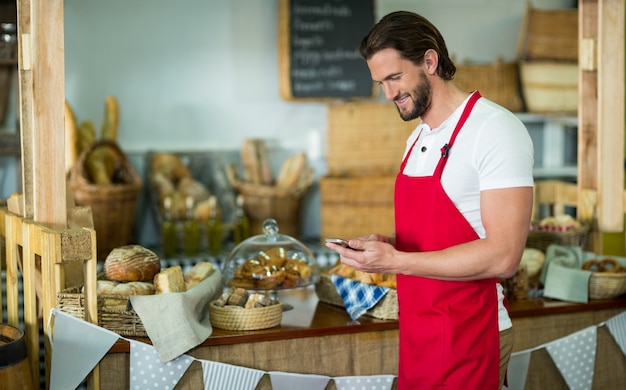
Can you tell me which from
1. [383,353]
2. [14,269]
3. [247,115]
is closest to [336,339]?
[383,353]

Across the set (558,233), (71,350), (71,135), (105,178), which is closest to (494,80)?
(558,233)

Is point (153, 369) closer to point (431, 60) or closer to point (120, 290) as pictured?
point (120, 290)

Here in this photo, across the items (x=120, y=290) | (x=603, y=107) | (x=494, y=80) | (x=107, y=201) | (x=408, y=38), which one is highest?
(x=494, y=80)

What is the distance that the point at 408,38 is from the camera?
2342mm

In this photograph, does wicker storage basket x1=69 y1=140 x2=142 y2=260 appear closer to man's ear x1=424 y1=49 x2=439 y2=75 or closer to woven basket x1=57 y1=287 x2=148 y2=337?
woven basket x1=57 y1=287 x2=148 y2=337

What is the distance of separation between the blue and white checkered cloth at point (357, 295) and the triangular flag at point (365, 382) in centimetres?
22

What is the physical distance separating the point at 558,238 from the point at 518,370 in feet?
2.56

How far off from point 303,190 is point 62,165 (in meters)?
2.70

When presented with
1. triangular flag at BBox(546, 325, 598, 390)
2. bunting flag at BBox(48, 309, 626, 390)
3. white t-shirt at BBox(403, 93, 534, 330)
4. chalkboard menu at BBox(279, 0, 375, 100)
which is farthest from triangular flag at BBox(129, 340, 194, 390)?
chalkboard menu at BBox(279, 0, 375, 100)

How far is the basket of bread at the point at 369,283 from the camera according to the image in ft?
10.2

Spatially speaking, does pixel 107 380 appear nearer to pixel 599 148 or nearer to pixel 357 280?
pixel 357 280

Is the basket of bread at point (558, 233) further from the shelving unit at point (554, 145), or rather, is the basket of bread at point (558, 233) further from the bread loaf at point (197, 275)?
the shelving unit at point (554, 145)

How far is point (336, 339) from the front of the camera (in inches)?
120

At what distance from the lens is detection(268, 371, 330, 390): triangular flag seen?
2.95 m
